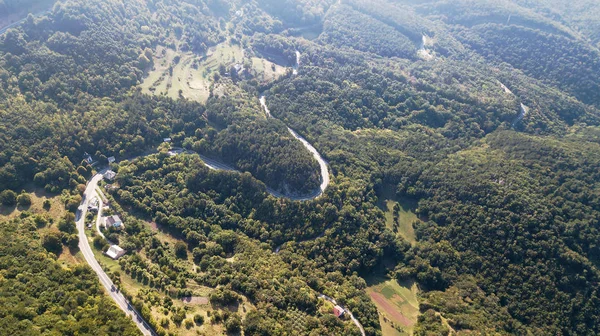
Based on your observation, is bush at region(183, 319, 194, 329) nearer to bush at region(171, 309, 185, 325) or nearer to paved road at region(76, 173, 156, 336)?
bush at region(171, 309, 185, 325)

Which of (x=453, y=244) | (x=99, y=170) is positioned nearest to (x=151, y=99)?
(x=99, y=170)

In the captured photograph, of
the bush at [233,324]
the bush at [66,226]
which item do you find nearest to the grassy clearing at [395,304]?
the bush at [233,324]

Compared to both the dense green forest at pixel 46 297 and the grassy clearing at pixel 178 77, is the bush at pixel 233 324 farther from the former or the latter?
the grassy clearing at pixel 178 77

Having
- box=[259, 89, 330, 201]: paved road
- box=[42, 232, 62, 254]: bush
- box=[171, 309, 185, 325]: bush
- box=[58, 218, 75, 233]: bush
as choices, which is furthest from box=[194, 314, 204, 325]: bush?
box=[259, 89, 330, 201]: paved road

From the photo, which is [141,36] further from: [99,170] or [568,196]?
[568,196]

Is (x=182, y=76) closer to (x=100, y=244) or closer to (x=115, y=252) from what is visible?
(x=100, y=244)

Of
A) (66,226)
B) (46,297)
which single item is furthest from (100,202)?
(46,297)
